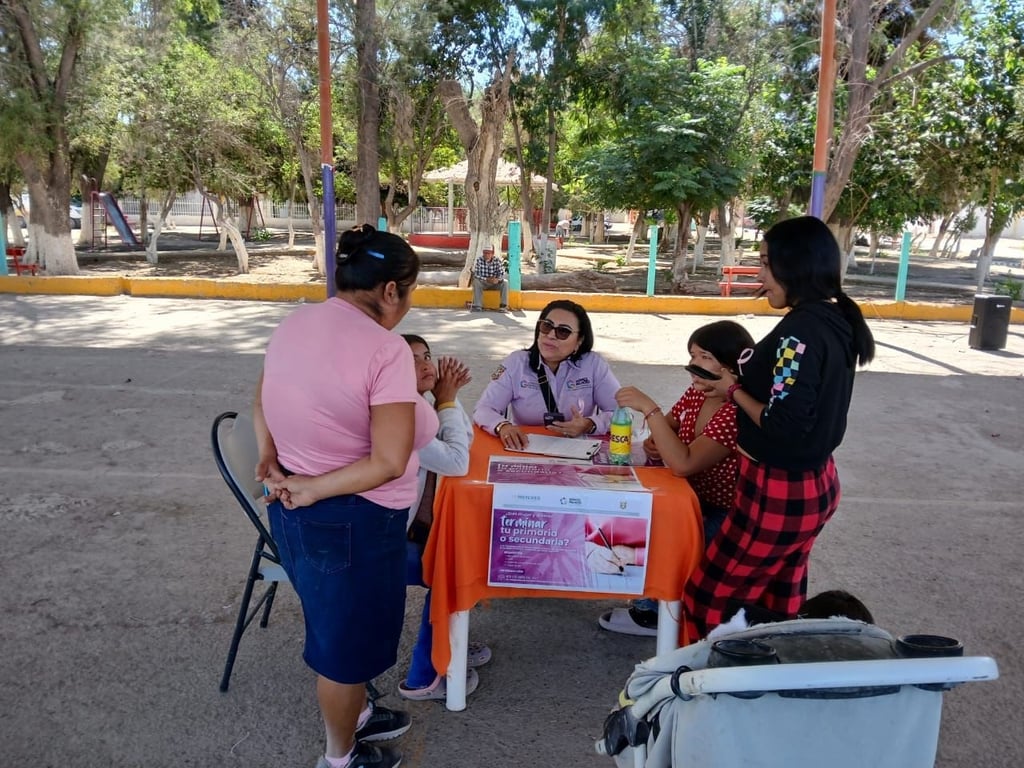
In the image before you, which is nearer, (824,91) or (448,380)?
(448,380)

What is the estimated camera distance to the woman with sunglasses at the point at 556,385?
347 centimetres

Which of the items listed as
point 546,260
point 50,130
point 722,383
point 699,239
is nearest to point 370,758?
point 722,383

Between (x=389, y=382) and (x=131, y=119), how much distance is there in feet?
62.1

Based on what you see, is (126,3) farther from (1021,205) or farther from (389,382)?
(1021,205)

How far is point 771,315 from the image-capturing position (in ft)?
45.2

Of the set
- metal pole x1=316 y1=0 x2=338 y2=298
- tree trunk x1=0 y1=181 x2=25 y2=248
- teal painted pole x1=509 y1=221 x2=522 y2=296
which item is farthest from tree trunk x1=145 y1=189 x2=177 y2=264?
metal pole x1=316 y1=0 x2=338 y2=298

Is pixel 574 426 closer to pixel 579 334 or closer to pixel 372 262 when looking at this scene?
pixel 579 334

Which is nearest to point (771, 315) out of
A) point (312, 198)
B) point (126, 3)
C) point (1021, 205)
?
point (1021, 205)

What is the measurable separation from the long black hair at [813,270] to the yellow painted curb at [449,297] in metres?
11.2

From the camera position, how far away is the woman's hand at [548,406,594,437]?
3396mm

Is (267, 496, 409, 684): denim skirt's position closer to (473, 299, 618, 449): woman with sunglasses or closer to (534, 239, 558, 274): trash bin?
(473, 299, 618, 449): woman with sunglasses

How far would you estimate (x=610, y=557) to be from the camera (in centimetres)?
255

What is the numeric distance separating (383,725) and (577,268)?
838 inches

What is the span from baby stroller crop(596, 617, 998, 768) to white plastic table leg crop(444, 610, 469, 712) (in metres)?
1.20
